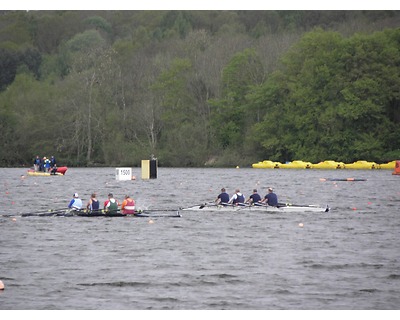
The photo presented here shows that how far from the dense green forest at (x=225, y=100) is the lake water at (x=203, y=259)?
127ft

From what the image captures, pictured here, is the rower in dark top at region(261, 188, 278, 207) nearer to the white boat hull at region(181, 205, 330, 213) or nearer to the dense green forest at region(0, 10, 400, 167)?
the white boat hull at region(181, 205, 330, 213)

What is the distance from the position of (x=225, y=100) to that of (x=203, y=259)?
219ft

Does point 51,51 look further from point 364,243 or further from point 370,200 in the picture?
point 364,243

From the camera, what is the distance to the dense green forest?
90875 mm

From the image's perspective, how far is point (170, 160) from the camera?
3917 inches

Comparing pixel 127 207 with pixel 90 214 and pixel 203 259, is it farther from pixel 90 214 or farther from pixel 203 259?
pixel 203 259

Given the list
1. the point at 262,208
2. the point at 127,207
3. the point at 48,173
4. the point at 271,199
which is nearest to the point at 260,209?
the point at 262,208

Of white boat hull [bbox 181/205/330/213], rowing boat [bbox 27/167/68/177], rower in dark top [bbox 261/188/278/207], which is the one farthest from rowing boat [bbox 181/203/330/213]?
rowing boat [bbox 27/167/68/177]

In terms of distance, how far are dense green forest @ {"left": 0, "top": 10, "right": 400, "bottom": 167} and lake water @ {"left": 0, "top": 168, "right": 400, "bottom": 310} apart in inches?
1530

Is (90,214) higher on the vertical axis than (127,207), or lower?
lower

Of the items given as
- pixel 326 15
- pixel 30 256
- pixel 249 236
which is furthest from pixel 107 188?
pixel 326 15

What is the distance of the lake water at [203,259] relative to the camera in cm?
2475

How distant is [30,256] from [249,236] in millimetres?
8239

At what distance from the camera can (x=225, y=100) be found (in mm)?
97312
